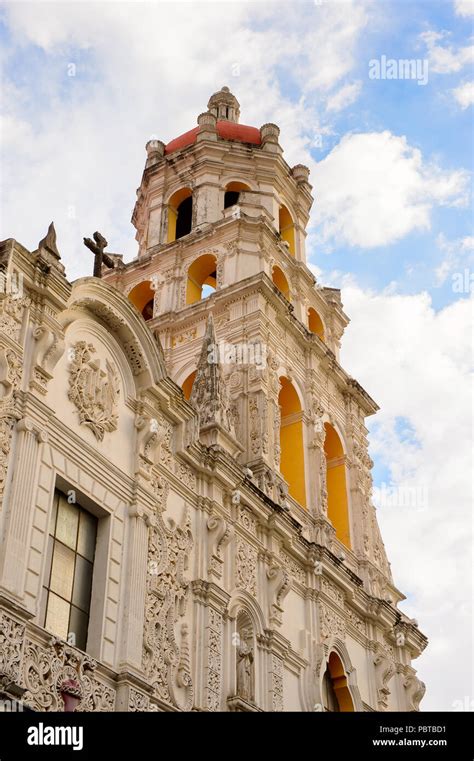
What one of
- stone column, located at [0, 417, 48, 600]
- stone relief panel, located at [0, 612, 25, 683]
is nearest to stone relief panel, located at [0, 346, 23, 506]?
stone column, located at [0, 417, 48, 600]

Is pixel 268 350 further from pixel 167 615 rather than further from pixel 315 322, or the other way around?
pixel 167 615

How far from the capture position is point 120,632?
15023mm

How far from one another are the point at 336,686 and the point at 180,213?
1360cm

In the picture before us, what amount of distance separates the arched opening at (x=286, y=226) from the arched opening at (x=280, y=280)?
2315 mm

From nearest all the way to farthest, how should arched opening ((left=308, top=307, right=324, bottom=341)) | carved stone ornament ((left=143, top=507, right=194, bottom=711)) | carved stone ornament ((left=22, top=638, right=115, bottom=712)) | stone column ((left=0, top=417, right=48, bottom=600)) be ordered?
carved stone ornament ((left=22, top=638, right=115, bottom=712)) < stone column ((left=0, top=417, right=48, bottom=600)) < carved stone ornament ((left=143, top=507, right=194, bottom=711)) < arched opening ((left=308, top=307, right=324, bottom=341))

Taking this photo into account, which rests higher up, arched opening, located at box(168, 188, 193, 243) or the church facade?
arched opening, located at box(168, 188, 193, 243)

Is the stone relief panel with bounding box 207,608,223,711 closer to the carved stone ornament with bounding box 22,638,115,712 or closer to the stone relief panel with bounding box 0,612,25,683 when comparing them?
the carved stone ornament with bounding box 22,638,115,712

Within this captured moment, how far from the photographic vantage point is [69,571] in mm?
14922

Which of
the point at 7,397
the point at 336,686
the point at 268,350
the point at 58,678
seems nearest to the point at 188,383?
the point at 268,350

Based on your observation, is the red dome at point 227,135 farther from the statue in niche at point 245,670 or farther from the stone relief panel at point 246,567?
the statue in niche at point 245,670

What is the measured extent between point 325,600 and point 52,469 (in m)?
7.87

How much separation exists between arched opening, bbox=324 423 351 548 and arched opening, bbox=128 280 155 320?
5225 mm

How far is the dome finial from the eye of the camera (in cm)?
3316
